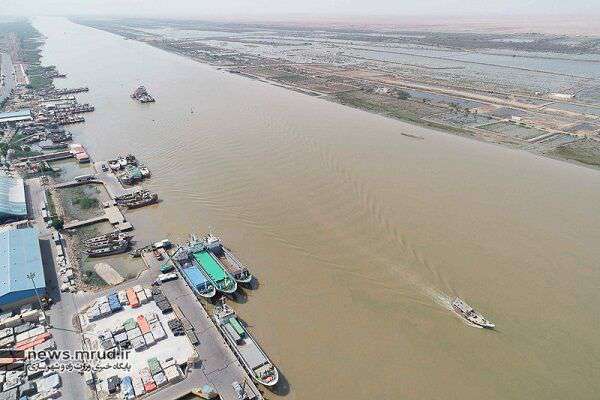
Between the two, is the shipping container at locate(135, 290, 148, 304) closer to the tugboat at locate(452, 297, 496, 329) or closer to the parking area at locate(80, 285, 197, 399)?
the parking area at locate(80, 285, 197, 399)

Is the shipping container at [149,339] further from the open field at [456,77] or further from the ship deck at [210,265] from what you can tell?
the open field at [456,77]

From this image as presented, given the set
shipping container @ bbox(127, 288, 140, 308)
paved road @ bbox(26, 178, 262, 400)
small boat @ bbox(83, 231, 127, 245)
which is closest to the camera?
paved road @ bbox(26, 178, 262, 400)

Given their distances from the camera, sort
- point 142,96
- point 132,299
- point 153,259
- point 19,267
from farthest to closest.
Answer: point 142,96 → point 153,259 → point 19,267 → point 132,299

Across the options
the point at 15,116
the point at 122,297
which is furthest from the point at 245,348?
the point at 15,116

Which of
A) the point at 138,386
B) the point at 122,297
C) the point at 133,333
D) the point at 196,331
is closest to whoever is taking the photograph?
the point at 138,386

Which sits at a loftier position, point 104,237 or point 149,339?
point 104,237

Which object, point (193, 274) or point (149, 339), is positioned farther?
point (193, 274)

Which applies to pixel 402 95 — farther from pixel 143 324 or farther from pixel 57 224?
pixel 143 324

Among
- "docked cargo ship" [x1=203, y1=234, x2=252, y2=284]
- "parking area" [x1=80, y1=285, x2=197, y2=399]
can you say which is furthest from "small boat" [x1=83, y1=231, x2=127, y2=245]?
"docked cargo ship" [x1=203, y1=234, x2=252, y2=284]

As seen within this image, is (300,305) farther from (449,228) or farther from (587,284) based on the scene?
(587,284)
